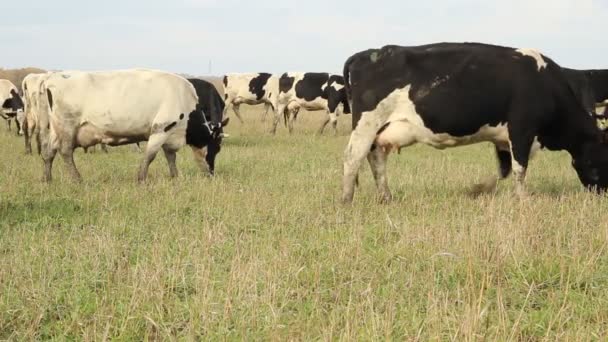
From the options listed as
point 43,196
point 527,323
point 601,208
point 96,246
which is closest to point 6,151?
point 43,196

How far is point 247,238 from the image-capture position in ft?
19.1

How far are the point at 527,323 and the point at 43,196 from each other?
21.4 ft

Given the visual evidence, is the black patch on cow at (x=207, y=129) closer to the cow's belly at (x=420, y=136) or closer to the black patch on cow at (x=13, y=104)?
the cow's belly at (x=420, y=136)

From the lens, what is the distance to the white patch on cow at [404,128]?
7.32 metres

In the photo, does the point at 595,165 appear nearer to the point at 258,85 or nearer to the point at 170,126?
the point at 170,126

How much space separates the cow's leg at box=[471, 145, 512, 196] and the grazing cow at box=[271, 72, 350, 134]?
13.3 metres

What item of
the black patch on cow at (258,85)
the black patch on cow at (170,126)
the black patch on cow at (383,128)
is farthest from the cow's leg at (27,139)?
the black patch on cow at (258,85)

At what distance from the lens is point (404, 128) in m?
7.32

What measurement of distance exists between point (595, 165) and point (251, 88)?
56.5 feet

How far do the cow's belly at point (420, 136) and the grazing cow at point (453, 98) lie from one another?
0.01 metres

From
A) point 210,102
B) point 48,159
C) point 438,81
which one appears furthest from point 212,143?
point 438,81

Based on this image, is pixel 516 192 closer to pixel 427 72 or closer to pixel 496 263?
pixel 427 72

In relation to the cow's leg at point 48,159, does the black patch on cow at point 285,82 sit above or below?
above

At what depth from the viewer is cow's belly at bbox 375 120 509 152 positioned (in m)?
7.33
